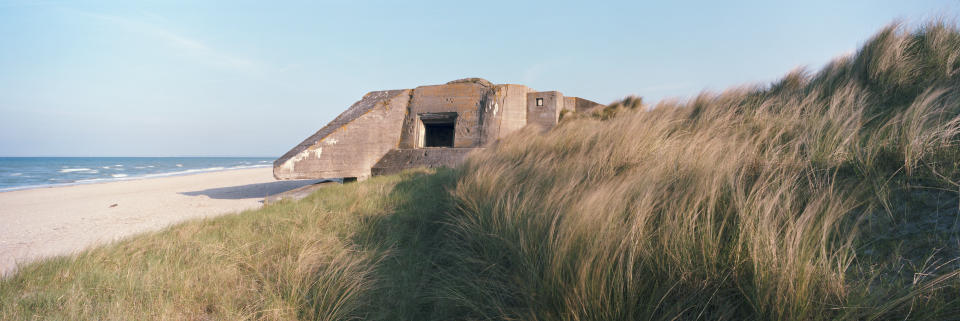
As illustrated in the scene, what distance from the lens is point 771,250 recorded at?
44.0 inches

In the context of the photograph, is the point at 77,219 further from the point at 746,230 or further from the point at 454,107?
the point at 746,230

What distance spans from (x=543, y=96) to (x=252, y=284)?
739 cm

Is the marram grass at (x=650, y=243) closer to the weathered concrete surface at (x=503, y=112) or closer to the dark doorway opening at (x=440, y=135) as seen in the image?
the weathered concrete surface at (x=503, y=112)

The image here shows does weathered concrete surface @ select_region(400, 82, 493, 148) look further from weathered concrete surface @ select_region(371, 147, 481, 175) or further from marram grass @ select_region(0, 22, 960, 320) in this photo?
marram grass @ select_region(0, 22, 960, 320)

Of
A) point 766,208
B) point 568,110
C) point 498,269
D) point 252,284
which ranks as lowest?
point 252,284

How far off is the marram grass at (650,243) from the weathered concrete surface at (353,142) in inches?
121

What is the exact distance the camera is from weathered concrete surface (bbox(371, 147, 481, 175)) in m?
7.65

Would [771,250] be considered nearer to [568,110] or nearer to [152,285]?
[152,285]

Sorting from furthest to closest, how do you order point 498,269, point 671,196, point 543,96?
point 543,96, point 498,269, point 671,196


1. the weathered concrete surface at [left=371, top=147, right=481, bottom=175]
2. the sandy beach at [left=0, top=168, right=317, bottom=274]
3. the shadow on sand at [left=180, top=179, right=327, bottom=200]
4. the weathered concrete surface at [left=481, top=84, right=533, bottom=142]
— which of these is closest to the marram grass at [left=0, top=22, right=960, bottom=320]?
the sandy beach at [left=0, top=168, right=317, bottom=274]

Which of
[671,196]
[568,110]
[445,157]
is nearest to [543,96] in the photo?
[568,110]

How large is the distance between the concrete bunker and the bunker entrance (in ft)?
0.09

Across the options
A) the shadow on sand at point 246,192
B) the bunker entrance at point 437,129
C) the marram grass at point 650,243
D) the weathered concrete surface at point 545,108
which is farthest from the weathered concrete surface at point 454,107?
the marram grass at point 650,243

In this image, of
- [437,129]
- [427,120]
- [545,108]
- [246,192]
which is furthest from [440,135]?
[246,192]
